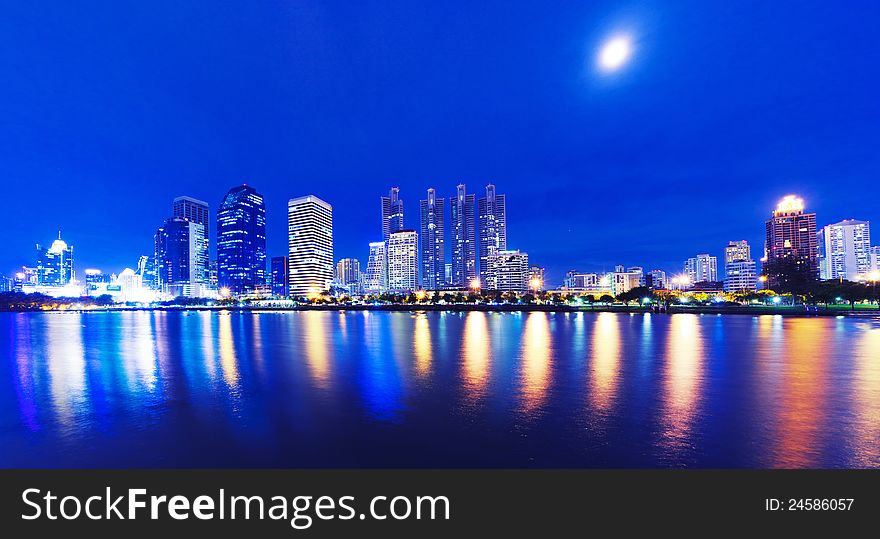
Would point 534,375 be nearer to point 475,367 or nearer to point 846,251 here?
point 475,367

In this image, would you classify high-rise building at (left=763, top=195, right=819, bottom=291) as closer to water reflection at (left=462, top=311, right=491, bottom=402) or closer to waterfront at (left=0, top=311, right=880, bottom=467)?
water reflection at (left=462, top=311, right=491, bottom=402)

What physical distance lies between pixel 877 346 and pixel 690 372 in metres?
19.8

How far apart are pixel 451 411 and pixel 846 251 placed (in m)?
247

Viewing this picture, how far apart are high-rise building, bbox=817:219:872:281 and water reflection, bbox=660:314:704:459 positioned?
215110 millimetres

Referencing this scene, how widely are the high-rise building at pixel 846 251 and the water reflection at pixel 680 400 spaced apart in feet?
706

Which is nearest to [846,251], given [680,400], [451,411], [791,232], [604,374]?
[791,232]

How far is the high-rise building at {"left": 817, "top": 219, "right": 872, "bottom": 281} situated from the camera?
170 meters

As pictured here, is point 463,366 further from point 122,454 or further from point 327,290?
point 327,290

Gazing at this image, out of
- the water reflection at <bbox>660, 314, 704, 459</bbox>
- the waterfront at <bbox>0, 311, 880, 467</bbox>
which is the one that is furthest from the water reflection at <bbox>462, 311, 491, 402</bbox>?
the water reflection at <bbox>660, 314, 704, 459</bbox>

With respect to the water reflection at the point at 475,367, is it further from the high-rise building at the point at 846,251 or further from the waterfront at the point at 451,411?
the high-rise building at the point at 846,251

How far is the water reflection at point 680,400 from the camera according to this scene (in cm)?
932

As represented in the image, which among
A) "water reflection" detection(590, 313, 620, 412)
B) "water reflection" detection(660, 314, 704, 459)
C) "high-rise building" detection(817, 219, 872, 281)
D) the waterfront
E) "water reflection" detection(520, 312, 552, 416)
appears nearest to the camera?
the waterfront

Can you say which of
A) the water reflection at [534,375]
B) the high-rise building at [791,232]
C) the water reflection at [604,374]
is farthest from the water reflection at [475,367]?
the high-rise building at [791,232]

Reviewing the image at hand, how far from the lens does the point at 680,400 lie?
13.2 m
